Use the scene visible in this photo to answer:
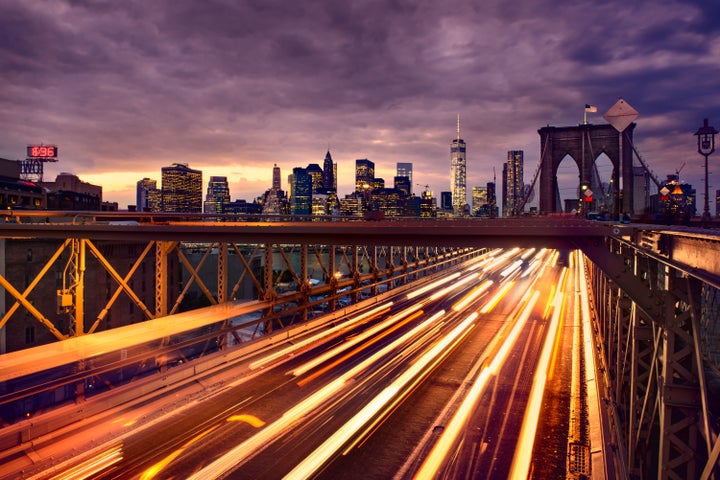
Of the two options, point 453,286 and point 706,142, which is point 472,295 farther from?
point 706,142

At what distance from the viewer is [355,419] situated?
44.1 ft

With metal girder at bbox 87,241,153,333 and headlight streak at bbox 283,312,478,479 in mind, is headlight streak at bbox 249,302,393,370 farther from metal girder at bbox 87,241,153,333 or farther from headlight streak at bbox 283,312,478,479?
headlight streak at bbox 283,312,478,479

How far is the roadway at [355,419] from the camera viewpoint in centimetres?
1081

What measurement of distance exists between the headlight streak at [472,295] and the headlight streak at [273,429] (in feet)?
55.8

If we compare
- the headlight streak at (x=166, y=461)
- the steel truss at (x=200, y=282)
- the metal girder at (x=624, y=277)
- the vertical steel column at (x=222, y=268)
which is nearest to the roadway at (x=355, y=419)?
the headlight streak at (x=166, y=461)

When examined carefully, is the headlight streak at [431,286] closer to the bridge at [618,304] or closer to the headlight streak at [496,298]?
the headlight streak at [496,298]

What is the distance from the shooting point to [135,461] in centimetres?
1098

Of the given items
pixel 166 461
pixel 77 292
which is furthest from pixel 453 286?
pixel 166 461

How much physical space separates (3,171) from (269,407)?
4326 inches

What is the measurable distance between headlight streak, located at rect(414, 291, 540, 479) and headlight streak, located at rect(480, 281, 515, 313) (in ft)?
40.3

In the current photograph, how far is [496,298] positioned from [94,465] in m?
35.5

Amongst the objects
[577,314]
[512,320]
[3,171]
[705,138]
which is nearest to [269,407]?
[512,320]

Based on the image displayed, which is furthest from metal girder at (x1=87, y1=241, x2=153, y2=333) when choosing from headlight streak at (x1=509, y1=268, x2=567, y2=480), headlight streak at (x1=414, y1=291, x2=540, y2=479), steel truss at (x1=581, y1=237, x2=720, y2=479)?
steel truss at (x1=581, y1=237, x2=720, y2=479)

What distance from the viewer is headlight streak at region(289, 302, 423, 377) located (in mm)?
18281
